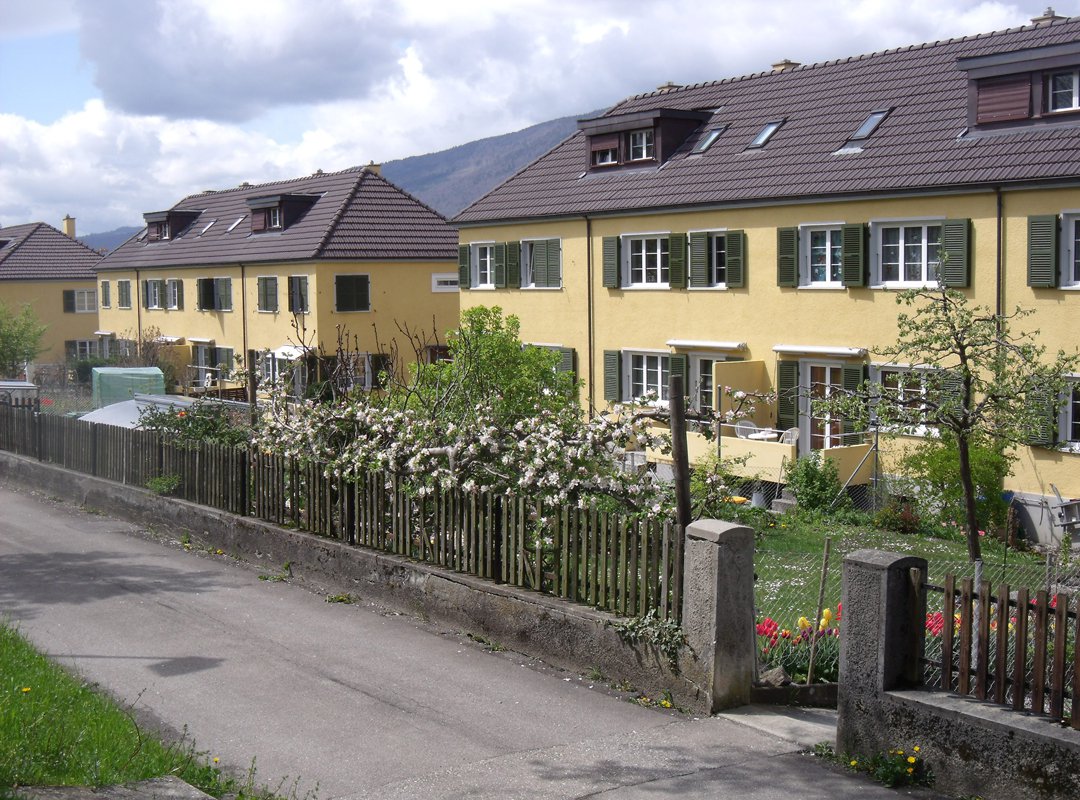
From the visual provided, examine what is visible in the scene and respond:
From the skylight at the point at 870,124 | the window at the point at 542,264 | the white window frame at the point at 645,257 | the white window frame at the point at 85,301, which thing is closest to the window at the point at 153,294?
the white window frame at the point at 85,301

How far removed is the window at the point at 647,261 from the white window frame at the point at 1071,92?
30.1 feet

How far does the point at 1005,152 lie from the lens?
23281 mm

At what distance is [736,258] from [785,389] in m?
3.37

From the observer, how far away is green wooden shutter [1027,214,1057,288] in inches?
857

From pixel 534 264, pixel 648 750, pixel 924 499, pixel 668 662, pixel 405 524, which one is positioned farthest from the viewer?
pixel 534 264

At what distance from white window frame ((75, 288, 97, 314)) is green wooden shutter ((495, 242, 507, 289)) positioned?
38354 millimetres

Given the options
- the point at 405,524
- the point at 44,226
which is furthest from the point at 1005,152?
the point at 44,226

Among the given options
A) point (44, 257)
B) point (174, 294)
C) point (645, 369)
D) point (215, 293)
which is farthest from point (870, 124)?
point (44, 257)

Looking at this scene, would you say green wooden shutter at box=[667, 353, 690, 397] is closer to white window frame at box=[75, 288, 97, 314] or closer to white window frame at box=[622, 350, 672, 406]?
white window frame at box=[622, 350, 672, 406]

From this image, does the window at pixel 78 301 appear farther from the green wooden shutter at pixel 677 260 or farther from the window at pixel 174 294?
the green wooden shutter at pixel 677 260

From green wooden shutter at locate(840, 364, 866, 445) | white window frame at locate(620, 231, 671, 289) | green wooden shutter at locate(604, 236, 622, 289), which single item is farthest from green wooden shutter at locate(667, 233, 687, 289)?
green wooden shutter at locate(840, 364, 866, 445)

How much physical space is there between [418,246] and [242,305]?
7270 mm

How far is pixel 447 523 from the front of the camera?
39.4 ft

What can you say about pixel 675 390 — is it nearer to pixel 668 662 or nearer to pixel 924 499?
pixel 668 662
